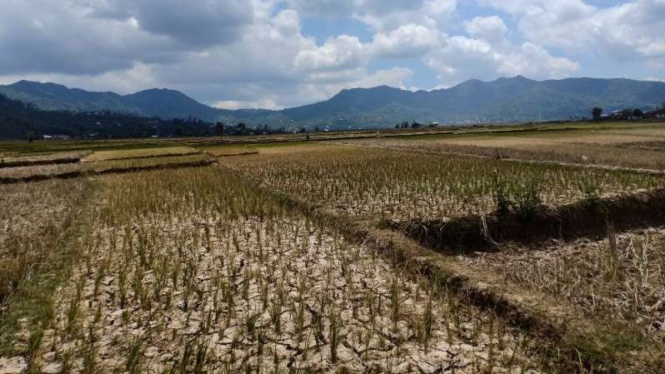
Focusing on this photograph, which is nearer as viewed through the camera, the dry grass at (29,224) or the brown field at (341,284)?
the brown field at (341,284)

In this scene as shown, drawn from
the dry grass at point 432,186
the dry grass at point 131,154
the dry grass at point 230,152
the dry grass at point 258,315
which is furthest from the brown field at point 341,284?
the dry grass at point 230,152

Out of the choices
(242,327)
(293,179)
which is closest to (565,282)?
(242,327)

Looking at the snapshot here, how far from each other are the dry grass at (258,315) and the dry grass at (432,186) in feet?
9.13

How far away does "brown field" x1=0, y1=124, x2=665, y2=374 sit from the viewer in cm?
445

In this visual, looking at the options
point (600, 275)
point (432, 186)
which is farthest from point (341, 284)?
point (432, 186)

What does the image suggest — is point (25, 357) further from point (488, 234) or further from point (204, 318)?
point (488, 234)

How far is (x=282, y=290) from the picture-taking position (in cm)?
615

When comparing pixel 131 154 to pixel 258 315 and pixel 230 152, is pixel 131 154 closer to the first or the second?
pixel 230 152

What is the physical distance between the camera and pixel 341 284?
21.2 feet

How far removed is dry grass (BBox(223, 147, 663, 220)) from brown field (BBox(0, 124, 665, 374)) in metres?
0.14

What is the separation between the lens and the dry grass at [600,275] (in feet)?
18.0

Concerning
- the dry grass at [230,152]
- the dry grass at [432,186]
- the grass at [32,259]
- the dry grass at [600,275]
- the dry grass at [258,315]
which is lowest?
the dry grass at [600,275]

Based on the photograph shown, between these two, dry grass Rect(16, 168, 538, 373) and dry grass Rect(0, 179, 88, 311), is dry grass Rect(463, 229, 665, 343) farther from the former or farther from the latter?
dry grass Rect(0, 179, 88, 311)

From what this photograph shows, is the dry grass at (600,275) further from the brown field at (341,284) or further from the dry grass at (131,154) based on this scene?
the dry grass at (131,154)
